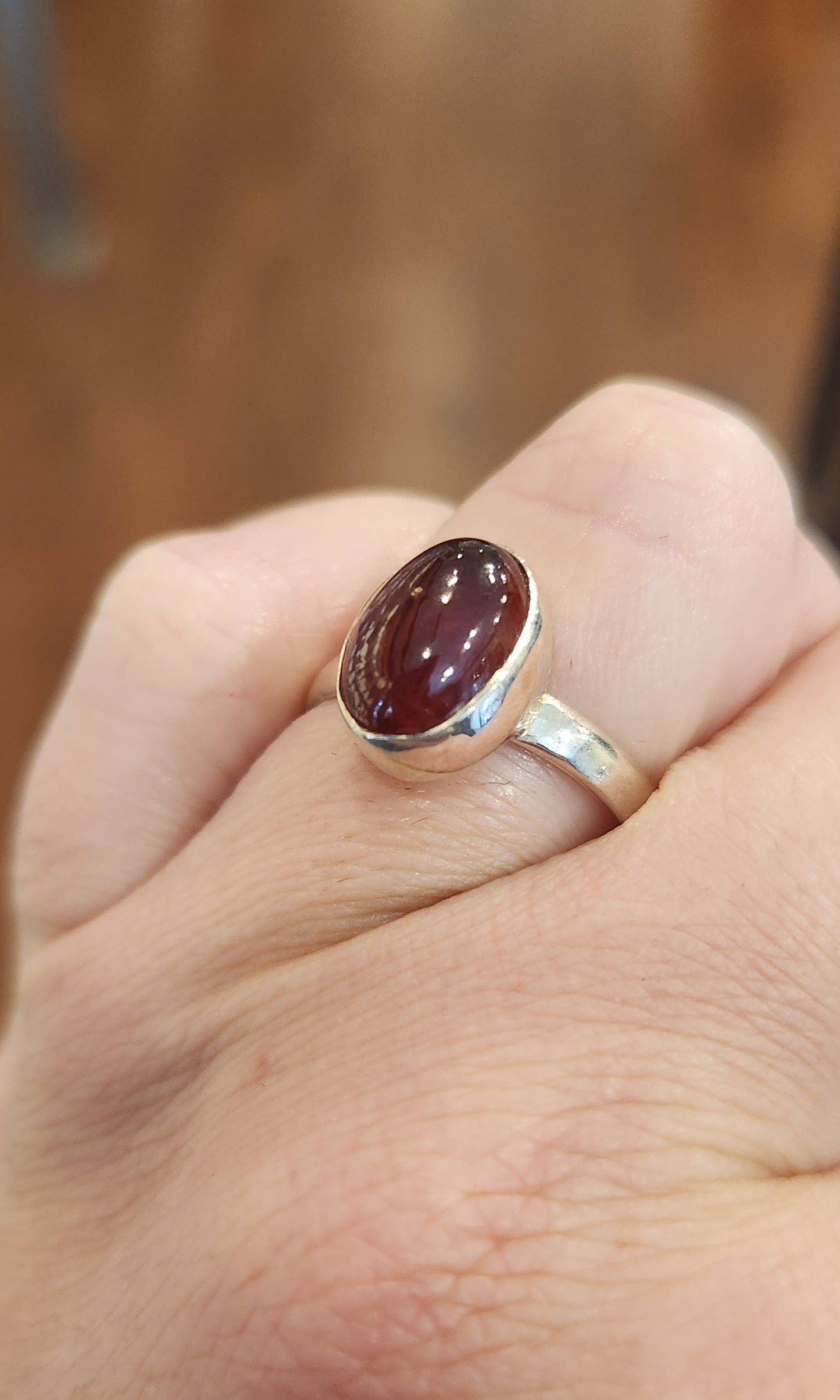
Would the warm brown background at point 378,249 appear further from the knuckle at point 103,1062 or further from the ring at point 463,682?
the ring at point 463,682

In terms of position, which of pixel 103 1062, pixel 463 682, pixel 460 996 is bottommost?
pixel 103 1062

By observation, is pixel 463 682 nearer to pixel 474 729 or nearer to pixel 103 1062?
pixel 474 729

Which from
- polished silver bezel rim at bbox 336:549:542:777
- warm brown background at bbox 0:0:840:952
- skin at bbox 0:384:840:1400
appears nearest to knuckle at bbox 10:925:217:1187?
skin at bbox 0:384:840:1400

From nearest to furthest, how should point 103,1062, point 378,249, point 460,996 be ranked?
point 460,996, point 103,1062, point 378,249

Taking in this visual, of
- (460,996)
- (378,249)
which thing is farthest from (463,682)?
(378,249)

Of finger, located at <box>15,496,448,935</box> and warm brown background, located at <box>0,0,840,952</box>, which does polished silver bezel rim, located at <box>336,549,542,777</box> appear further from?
warm brown background, located at <box>0,0,840,952</box>

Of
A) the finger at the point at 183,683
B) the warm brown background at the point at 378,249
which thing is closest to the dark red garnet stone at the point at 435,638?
the finger at the point at 183,683

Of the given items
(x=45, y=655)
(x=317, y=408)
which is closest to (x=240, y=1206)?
(x=45, y=655)
